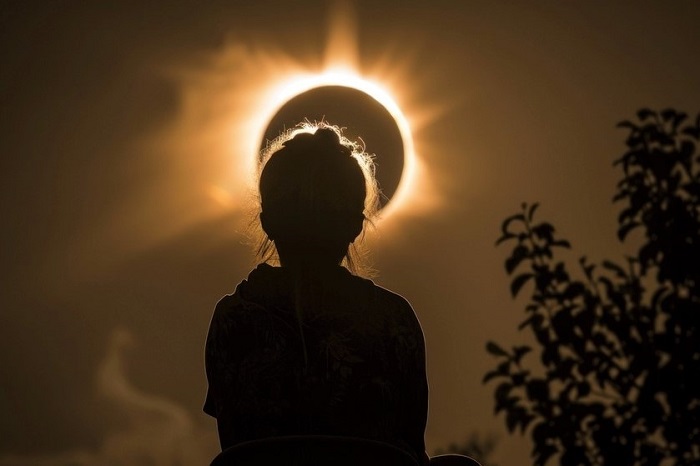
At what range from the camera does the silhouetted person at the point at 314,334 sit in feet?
7.64

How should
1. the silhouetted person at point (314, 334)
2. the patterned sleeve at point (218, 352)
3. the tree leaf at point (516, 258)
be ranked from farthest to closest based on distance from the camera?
the tree leaf at point (516, 258), the patterned sleeve at point (218, 352), the silhouetted person at point (314, 334)

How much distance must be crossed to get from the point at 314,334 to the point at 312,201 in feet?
1.20

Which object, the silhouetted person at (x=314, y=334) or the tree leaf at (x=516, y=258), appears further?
the tree leaf at (x=516, y=258)

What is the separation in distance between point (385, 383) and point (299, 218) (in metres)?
0.52

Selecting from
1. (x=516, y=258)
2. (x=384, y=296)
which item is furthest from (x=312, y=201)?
(x=516, y=258)

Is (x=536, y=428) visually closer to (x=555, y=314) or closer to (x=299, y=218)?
(x=555, y=314)

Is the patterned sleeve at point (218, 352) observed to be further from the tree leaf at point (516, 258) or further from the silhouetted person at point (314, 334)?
the tree leaf at point (516, 258)

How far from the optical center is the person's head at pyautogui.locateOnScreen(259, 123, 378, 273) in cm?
248

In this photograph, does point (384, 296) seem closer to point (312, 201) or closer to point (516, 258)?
point (312, 201)

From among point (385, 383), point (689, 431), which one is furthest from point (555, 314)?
point (385, 383)

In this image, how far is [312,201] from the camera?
247 centimetres

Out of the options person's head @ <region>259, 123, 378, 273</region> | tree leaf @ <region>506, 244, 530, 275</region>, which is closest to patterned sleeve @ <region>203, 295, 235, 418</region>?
person's head @ <region>259, 123, 378, 273</region>

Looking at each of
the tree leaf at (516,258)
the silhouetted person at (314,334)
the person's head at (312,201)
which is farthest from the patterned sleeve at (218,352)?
the tree leaf at (516,258)

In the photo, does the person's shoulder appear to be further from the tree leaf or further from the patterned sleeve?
the tree leaf
